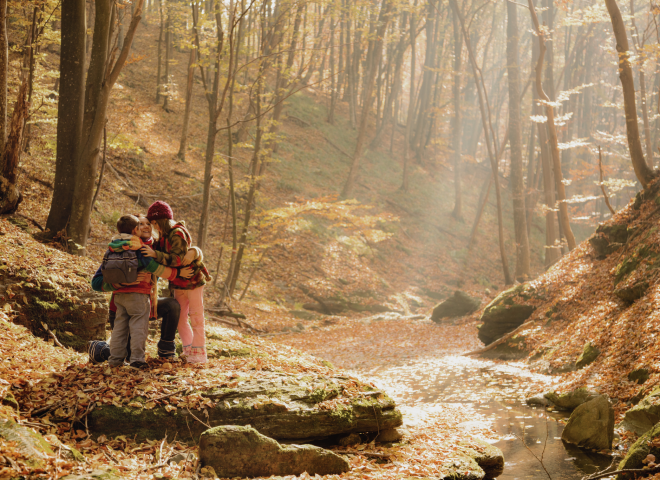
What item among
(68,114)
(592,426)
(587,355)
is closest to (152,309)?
(68,114)

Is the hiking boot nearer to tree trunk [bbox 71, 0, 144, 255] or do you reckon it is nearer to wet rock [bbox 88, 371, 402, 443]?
wet rock [bbox 88, 371, 402, 443]

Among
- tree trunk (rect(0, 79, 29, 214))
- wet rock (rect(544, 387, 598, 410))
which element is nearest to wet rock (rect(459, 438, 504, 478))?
wet rock (rect(544, 387, 598, 410))

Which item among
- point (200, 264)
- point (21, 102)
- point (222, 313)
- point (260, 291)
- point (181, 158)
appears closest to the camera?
point (200, 264)

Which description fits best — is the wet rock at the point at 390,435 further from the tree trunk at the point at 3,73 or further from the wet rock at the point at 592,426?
the tree trunk at the point at 3,73

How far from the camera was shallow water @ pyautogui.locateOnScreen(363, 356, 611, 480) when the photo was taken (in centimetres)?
482

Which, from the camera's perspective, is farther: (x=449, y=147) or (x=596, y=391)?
(x=449, y=147)

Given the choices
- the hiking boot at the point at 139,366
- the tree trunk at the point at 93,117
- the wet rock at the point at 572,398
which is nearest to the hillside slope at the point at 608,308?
the wet rock at the point at 572,398

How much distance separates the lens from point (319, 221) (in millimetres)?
20578

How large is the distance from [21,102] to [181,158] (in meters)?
9.89

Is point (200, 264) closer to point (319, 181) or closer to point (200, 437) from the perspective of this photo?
point (200, 437)

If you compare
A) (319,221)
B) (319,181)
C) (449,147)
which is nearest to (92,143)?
(319,221)

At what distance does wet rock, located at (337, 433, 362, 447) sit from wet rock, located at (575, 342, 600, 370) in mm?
4859

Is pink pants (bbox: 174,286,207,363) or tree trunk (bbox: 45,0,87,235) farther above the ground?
tree trunk (bbox: 45,0,87,235)

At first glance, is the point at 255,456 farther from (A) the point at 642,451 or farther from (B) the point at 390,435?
(A) the point at 642,451
